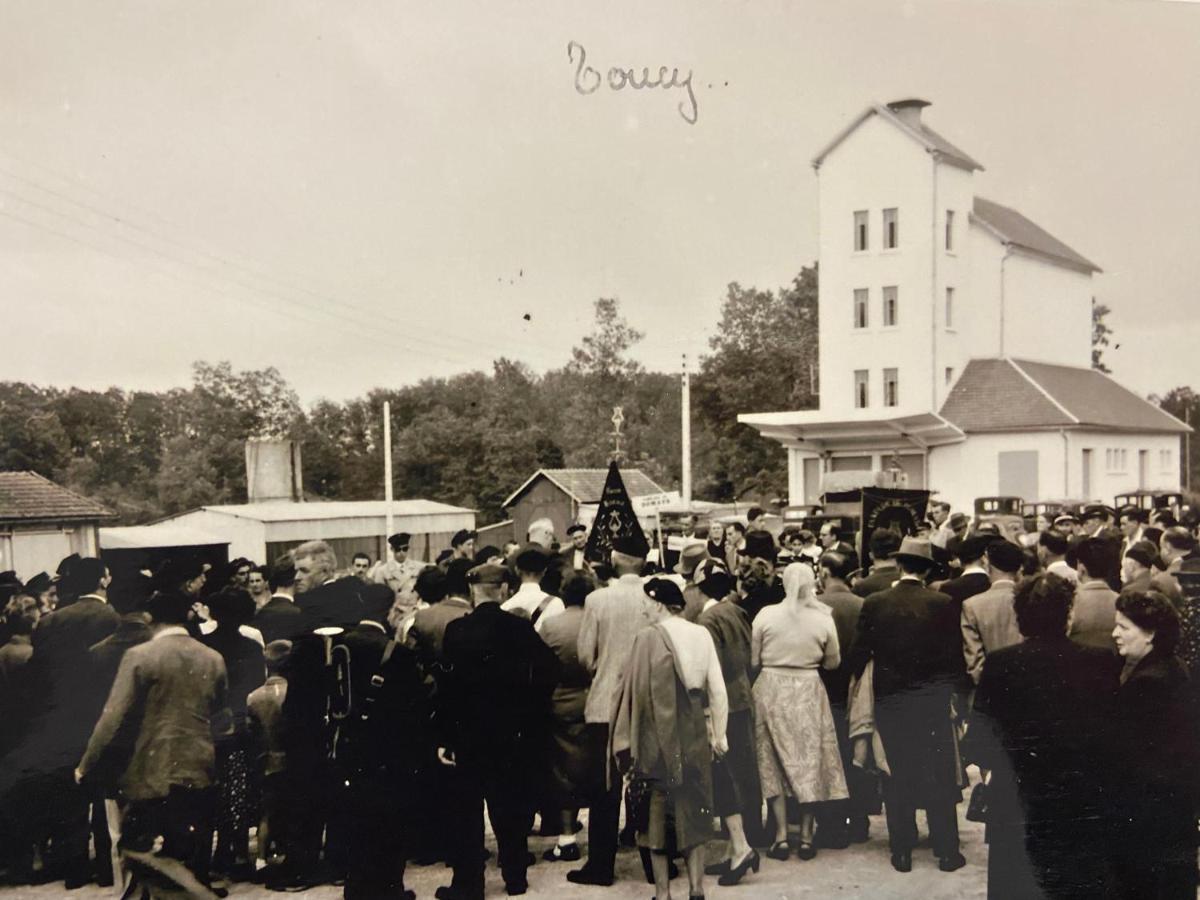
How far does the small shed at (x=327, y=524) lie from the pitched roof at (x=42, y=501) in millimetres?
297

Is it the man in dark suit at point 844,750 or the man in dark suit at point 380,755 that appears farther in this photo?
the man in dark suit at point 844,750

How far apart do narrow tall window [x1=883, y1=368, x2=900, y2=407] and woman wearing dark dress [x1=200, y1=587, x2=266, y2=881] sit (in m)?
3.64

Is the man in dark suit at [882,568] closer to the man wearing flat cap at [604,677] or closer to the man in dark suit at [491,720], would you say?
the man wearing flat cap at [604,677]

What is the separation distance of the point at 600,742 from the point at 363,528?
1.68m

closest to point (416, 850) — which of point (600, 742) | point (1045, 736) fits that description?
point (600, 742)

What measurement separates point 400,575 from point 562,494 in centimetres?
114

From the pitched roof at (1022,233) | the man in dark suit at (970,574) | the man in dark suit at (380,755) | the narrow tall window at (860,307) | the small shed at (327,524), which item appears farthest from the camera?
the pitched roof at (1022,233)

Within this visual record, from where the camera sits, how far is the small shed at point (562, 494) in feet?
19.1

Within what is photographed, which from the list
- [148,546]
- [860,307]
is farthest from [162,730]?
[860,307]

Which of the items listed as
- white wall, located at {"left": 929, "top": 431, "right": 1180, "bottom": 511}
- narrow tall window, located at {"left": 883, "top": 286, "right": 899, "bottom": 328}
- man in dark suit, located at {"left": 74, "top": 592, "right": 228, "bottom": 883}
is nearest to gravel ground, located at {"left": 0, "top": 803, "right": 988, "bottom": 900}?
man in dark suit, located at {"left": 74, "top": 592, "right": 228, "bottom": 883}

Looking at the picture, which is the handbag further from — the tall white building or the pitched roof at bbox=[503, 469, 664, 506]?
the pitched roof at bbox=[503, 469, 664, 506]

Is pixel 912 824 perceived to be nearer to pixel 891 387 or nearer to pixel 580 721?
pixel 580 721

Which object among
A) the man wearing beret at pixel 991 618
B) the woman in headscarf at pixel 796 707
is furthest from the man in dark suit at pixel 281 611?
the man wearing beret at pixel 991 618

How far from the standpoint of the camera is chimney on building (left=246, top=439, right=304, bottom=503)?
5.11 m
